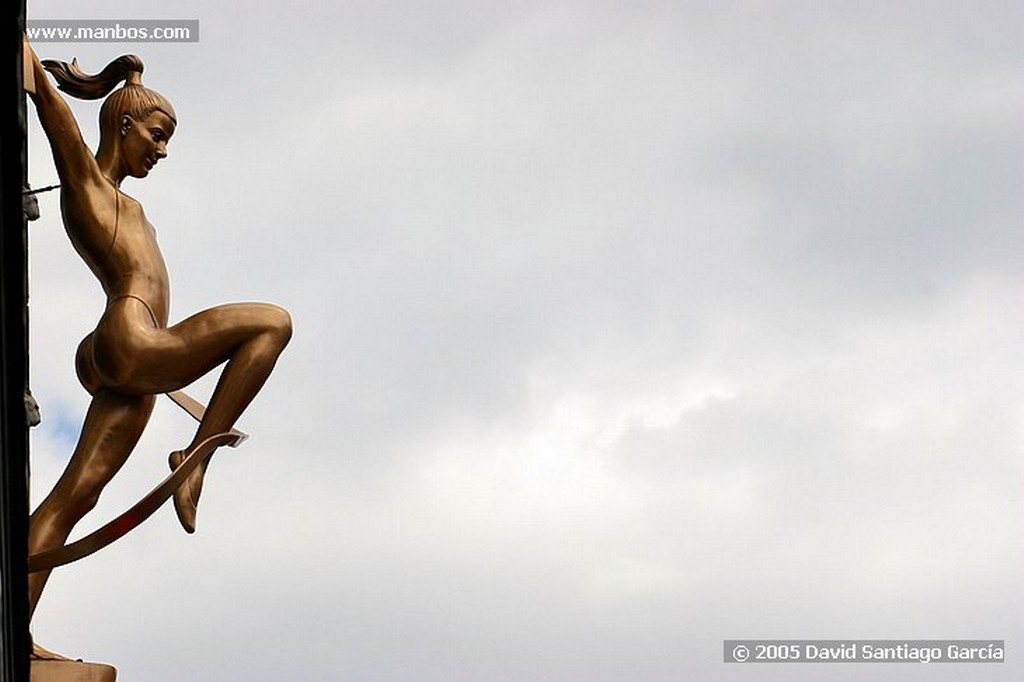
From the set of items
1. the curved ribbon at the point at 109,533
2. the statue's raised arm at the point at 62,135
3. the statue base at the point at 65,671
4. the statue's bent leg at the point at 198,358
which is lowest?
the statue base at the point at 65,671

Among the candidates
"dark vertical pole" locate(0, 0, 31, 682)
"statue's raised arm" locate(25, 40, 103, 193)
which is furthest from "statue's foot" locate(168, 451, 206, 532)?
"statue's raised arm" locate(25, 40, 103, 193)

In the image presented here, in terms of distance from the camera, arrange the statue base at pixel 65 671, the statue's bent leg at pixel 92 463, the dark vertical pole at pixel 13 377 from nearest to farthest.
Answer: the dark vertical pole at pixel 13 377, the statue base at pixel 65 671, the statue's bent leg at pixel 92 463

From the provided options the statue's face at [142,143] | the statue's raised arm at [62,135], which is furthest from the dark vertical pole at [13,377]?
the statue's face at [142,143]

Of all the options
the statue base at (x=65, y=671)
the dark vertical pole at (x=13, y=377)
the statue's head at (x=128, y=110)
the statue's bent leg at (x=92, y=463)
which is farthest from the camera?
the statue's head at (x=128, y=110)

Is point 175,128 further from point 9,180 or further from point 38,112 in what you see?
point 9,180

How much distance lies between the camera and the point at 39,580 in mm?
14719

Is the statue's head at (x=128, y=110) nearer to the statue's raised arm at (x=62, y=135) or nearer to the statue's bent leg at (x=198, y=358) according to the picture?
the statue's raised arm at (x=62, y=135)

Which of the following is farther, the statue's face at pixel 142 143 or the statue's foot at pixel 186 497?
the statue's face at pixel 142 143

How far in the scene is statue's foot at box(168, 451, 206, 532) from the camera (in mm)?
14977

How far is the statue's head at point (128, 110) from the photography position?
1606cm

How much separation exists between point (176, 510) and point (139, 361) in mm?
1217

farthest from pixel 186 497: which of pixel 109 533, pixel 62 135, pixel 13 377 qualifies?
pixel 62 135

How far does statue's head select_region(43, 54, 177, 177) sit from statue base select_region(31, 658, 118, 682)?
4.20 meters

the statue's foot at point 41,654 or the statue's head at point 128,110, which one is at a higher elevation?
the statue's head at point 128,110
